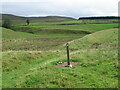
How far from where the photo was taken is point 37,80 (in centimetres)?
1107

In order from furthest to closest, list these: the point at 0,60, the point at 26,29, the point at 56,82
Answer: the point at 26,29 → the point at 0,60 → the point at 56,82

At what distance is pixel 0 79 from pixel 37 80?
370 centimetres

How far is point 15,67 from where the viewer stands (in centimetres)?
1673

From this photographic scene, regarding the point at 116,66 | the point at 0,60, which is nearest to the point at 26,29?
the point at 0,60

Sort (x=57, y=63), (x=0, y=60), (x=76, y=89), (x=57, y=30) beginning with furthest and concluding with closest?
1. (x=57, y=30)
2. (x=0, y=60)
3. (x=57, y=63)
4. (x=76, y=89)

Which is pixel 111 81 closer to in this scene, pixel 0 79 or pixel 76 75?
pixel 76 75

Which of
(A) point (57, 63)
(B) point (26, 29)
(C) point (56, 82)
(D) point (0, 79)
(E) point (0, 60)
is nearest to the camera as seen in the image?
(C) point (56, 82)

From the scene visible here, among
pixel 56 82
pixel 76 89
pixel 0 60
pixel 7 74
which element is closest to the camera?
pixel 76 89

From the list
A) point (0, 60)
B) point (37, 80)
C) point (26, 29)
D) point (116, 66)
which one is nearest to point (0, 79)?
point (37, 80)

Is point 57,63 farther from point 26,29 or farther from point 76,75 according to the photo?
point 26,29

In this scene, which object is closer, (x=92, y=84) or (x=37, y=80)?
(x=92, y=84)

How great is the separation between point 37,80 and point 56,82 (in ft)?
4.63

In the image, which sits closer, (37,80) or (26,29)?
(37,80)

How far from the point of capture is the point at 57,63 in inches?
632
